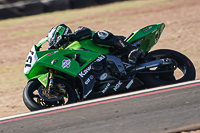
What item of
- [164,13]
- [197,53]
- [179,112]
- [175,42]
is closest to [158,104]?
[179,112]

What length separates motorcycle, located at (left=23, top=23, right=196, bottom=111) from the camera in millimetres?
5578

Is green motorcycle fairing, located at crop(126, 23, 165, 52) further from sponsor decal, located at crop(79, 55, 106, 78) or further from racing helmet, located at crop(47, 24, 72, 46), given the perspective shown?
racing helmet, located at crop(47, 24, 72, 46)

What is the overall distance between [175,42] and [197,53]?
141 centimetres

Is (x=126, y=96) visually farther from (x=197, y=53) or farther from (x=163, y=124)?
(x=197, y=53)

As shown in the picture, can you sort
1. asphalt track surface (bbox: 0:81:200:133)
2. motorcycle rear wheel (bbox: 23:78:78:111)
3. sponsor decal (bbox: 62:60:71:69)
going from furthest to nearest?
1. sponsor decal (bbox: 62:60:71:69)
2. motorcycle rear wheel (bbox: 23:78:78:111)
3. asphalt track surface (bbox: 0:81:200:133)

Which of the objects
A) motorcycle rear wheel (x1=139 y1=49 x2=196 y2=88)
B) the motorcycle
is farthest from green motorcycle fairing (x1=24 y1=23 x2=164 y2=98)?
motorcycle rear wheel (x1=139 y1=49 x2=196 y2=88)

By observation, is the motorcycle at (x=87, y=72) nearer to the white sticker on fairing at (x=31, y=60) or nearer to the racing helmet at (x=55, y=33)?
the white sticker on fairing at (x=31, y=60)

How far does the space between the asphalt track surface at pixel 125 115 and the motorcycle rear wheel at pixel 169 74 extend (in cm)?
46

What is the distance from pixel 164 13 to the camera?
13766 millimetres

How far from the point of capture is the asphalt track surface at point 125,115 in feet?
14.3

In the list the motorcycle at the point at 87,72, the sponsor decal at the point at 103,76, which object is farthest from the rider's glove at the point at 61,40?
the sponsor decal at the point at 103,76

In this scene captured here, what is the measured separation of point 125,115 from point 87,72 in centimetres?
127

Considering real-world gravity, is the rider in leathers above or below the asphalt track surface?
above

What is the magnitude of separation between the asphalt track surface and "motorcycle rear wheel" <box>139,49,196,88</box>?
46 cm
